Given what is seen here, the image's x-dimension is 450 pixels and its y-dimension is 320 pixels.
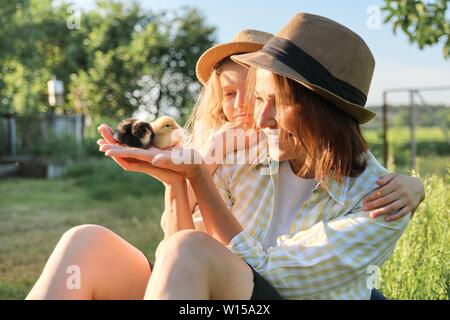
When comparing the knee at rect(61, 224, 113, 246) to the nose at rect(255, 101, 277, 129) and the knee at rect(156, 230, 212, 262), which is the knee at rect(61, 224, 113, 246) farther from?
the nose at rect(255, 101, 277, 129)

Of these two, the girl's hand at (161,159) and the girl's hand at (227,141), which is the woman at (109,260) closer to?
the girl's hand at (161,159)

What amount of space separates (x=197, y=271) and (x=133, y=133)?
1.48 feet

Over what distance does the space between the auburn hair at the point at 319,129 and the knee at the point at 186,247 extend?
15.6 inches

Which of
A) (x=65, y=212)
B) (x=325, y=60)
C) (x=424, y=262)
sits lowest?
(x=65, y=212)

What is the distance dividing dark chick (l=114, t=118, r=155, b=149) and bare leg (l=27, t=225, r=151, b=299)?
0.26 meters

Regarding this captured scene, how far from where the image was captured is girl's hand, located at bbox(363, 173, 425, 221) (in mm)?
1628

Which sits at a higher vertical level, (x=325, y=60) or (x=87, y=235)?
(x=325, y=60)

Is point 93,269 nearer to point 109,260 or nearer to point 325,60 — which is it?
point 109,260

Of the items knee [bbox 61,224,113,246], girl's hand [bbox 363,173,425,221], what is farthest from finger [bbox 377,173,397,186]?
knee [bbox 61,224,113,246]

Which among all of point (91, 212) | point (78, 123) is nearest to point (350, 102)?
point (91, 212)

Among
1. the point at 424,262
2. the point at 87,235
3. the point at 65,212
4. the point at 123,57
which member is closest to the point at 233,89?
the point at 87,235

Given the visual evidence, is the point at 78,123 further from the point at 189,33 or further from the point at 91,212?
the point at 91,212

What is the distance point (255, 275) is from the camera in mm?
1606

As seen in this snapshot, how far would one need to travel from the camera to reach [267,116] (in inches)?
67.3
